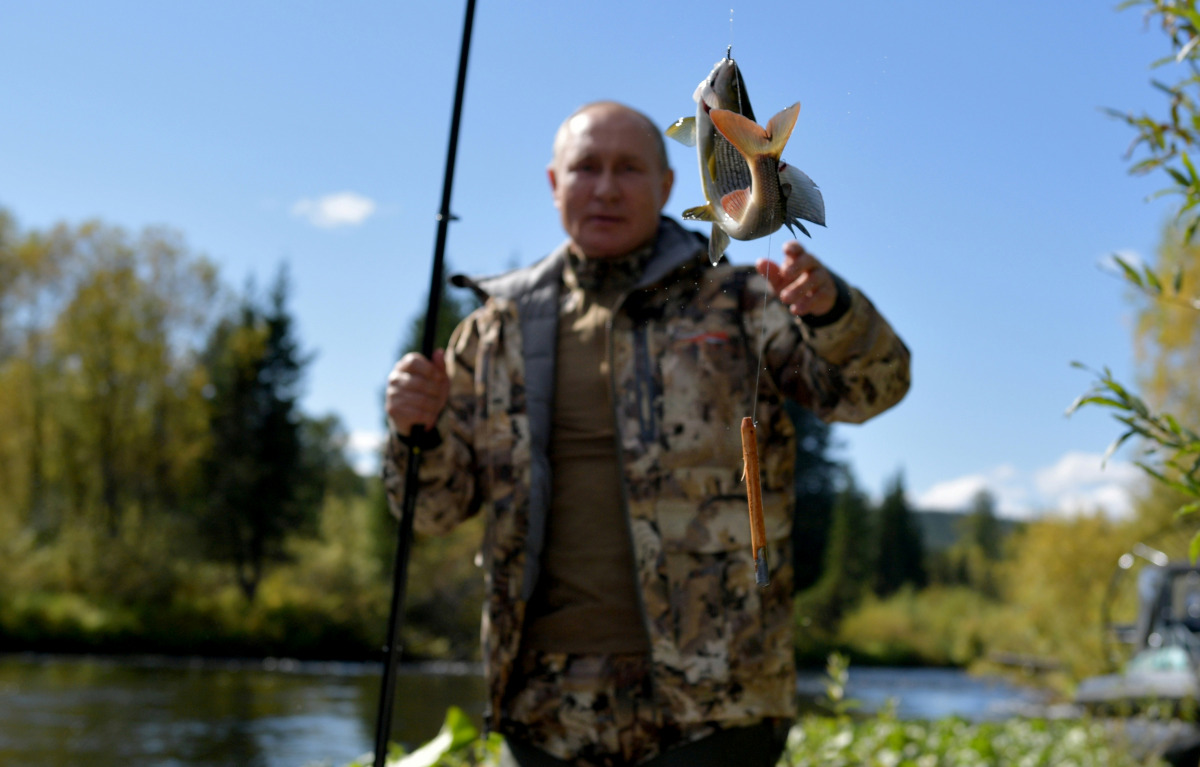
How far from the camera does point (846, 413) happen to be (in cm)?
193

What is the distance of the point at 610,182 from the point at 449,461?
0.72 metres

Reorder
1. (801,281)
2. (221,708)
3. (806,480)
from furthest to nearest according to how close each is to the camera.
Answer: (221,708) → (806,480) → (801,281)

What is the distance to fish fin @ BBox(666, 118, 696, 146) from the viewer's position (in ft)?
2.49

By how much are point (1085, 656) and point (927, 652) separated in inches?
1059

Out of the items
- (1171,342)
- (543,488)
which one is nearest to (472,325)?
(543,488)

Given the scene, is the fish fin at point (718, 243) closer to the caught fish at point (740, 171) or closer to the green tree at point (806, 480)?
the caught fish at point (740, 171)

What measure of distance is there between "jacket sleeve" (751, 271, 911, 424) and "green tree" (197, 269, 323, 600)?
3011 cm

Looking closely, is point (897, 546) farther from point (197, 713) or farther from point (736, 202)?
point (736, 202)

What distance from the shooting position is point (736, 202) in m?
0.69

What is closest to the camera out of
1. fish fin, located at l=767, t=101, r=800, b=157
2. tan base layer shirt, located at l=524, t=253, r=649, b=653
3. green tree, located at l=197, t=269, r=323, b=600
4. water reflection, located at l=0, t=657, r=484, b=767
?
fish fin, located at l=767, t=101, r=800, b=157

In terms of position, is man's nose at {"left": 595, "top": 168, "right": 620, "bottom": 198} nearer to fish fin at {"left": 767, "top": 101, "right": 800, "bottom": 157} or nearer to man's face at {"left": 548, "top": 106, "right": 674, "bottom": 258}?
man's face at {"left": 548, "top": 106, "right": 674, "bottom": 258}

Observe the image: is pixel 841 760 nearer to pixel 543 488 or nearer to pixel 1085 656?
pixel 543 488

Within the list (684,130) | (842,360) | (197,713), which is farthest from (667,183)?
(197,713)

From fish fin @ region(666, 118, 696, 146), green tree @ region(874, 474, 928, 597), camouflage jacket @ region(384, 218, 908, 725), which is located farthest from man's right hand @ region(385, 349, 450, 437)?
green tree @ region(874, 474, 928, 597)
